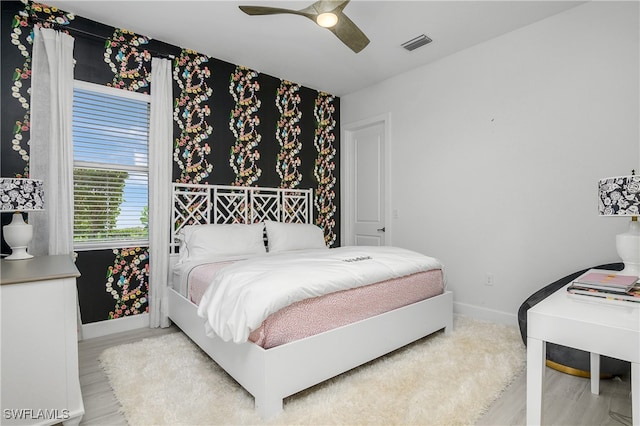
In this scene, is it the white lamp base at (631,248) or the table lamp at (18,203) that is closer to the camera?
the white lamp base at (631,248)

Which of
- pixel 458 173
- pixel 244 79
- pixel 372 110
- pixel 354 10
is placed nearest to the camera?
pixel 354 10

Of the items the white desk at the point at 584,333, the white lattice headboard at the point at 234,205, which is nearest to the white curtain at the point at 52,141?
the white lattice headboard at the point at 234,205

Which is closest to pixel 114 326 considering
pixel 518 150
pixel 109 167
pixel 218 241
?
pixel 218 241

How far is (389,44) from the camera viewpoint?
3297mm

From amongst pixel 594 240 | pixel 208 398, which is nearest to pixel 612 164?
pixel 594 240

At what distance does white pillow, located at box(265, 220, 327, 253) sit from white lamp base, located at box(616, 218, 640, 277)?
2573 millimetres

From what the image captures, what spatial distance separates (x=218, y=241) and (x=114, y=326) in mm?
1148

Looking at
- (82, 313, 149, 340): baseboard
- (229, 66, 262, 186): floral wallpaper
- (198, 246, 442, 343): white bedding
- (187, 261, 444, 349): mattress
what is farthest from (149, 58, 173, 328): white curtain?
(198, 246, 442, 343): white bedding

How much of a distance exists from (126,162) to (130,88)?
673mm

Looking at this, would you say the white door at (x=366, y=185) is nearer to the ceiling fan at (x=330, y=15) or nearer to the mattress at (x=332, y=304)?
the mattress at (x=332, y=304)

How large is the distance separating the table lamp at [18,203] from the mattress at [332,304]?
1.06 metres

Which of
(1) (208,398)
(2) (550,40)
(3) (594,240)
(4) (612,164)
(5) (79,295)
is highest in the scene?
(2) (550,40)

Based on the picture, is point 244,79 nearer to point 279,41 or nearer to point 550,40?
point 279,41

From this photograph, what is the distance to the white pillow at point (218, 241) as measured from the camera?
3.02 m
